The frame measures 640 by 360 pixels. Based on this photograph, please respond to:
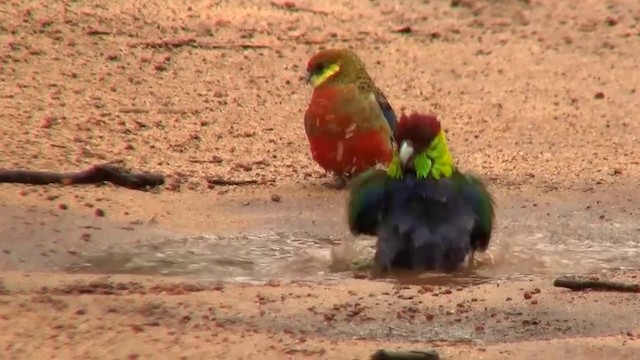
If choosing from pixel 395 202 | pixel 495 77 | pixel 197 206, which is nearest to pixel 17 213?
pixel 197 206

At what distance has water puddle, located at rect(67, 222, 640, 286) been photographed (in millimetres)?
6824

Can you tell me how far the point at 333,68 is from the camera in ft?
30.3

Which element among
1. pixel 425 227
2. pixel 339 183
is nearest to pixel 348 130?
pixel 339 183

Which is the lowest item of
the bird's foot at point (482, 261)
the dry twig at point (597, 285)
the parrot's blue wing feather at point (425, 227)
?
the dry twig at point (597, 285)

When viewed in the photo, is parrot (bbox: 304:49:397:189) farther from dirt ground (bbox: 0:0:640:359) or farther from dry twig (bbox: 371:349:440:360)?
dry twig (bbox: 371:349:440:360)

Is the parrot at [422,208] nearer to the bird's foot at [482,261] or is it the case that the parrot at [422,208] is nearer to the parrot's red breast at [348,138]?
the bird's foot at [482,261]

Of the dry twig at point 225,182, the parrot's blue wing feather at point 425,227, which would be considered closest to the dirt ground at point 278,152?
the dry twig at point 225,182

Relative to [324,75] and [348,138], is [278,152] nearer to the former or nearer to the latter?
[324,75]

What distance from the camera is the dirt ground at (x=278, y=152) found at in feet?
18.1

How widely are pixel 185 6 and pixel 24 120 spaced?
3.03 meters

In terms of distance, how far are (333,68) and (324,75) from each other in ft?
0.21

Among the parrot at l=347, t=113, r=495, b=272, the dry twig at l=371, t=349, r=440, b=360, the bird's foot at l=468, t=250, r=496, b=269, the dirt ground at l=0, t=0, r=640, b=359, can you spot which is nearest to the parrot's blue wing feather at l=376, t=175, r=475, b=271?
the parrot at l=347, t=113, r=495, b=272

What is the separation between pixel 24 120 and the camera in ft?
31.4

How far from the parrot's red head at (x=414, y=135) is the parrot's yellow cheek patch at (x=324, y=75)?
2.06 metres
